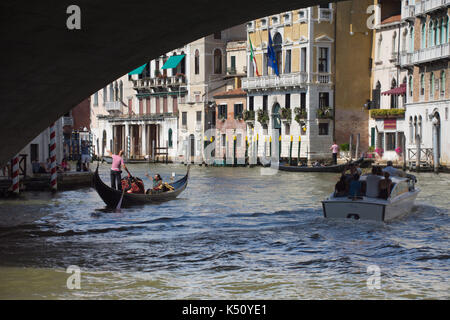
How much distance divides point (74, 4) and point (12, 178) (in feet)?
37.4

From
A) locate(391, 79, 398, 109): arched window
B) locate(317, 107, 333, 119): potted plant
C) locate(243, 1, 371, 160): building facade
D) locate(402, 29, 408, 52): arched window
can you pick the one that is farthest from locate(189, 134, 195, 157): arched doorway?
locate(402, 29, 408, 52): arched window

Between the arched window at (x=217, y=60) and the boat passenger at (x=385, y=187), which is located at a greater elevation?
the arched window at (x=217, y=60)

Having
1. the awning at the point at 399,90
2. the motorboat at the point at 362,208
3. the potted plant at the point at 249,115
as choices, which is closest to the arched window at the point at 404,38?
the awning at the point at 399,90

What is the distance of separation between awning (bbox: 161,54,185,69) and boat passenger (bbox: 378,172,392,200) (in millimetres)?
35730

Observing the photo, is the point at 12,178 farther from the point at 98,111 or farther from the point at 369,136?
the point at 98,111

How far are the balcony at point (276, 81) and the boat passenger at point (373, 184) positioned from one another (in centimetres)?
2508

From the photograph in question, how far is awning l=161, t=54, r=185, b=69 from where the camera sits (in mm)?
48250

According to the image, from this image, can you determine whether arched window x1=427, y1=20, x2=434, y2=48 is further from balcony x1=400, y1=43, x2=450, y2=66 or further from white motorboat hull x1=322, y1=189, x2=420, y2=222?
white motorboat hull x1=322, y1=189, x2=420, y2=222

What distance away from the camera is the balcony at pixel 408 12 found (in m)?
33.1

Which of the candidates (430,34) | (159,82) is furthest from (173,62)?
(430,34)

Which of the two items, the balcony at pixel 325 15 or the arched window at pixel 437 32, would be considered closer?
the arched window at pixel 437 32

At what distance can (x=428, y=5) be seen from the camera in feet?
103

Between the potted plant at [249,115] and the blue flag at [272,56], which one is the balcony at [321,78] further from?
the potted plant at [249,115]

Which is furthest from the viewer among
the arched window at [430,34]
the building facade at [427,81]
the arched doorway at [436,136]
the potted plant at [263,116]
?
the potted plant at [263,116]
